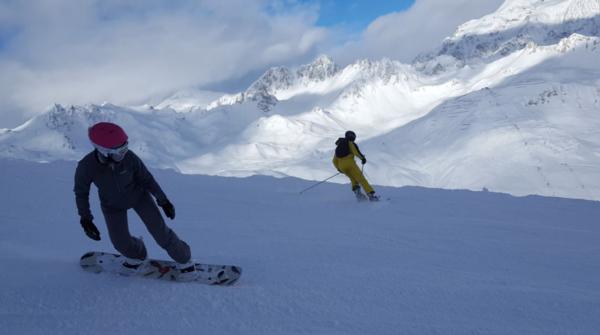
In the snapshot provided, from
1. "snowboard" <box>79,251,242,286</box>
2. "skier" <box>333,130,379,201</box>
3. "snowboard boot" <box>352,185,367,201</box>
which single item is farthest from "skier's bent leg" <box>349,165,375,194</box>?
"snowboard" <box>79,251,242,286</box>

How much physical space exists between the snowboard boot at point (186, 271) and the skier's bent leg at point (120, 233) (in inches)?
21.0

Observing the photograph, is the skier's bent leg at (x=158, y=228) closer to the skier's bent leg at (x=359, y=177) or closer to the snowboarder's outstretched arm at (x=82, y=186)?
the snowboarder's outstretched arm at (x=82, y=186)

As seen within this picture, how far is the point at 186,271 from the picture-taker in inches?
195

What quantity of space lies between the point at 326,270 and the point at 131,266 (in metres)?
2.18

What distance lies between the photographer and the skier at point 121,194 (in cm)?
438

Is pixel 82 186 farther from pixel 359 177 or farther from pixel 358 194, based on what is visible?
pixel 359 177

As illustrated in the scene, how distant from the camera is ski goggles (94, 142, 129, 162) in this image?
435 cm

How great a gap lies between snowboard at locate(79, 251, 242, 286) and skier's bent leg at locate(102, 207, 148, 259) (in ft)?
0.46

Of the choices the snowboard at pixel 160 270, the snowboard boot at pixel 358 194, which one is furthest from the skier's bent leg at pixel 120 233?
the snowboard boot at pixel 358 194

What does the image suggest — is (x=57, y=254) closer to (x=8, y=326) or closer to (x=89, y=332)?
(x=8, y=326)

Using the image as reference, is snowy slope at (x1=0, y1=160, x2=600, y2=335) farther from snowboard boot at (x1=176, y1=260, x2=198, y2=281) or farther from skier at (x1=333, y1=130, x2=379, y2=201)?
skier at (x1=333, y1=130, x2=379, y2=201)

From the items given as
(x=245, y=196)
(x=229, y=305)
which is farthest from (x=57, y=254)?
(x=245, y=196)

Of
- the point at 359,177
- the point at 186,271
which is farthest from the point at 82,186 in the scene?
the point at 359,177

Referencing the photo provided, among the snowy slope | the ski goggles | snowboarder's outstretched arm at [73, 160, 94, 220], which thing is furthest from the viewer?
snowboarder's outstretched arm at [73, 160, 94, 220]
